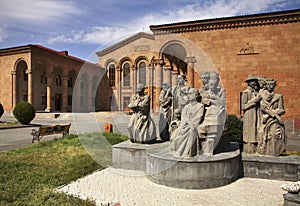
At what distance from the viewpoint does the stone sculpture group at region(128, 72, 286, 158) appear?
5.75 meters

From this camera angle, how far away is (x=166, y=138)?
8133mm

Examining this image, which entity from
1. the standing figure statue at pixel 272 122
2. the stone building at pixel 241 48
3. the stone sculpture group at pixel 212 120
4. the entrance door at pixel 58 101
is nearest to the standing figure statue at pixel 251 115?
the stone sculpture group at pixel 212 120

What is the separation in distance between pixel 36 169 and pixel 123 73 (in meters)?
26.8

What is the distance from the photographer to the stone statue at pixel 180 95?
7.50 m

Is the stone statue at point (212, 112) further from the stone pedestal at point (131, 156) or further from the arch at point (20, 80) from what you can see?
the arch at point (20, 80)

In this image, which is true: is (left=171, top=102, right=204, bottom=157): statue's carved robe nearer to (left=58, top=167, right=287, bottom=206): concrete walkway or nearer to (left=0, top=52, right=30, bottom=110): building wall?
(left=58, top=167, right=287, bottom=206): concrete walkway

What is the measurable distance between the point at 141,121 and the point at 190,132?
2.06m

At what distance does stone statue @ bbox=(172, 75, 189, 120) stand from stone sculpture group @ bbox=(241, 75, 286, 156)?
1894 mm

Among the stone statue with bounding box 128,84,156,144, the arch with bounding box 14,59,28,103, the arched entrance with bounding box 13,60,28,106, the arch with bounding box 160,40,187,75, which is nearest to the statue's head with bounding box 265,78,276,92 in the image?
the stone statue with bounding box 128,84,156,144

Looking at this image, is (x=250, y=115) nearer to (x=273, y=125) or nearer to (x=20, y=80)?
(x=273, y=125)

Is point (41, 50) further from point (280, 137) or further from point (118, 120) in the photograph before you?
point (280, 137)

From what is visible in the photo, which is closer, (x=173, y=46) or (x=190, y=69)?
(x=190, y=69)

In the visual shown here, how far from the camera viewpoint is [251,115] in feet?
21.7

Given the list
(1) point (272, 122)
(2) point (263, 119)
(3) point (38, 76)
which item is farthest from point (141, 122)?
(3) point (38, 76)
